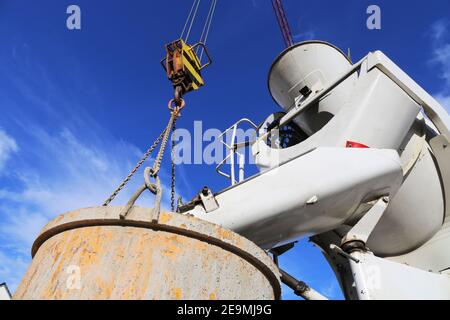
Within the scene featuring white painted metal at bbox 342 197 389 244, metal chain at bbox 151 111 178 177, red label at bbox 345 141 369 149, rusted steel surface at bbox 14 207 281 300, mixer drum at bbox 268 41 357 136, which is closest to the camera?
rusted steel surface at bbox 14 207 281 300

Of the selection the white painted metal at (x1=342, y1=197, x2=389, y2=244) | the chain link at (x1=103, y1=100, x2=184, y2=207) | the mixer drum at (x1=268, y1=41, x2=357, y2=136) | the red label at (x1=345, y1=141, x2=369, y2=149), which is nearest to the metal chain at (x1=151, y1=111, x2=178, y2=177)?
the chain link at (x1=103, y1=100, x2=184, y2=207)

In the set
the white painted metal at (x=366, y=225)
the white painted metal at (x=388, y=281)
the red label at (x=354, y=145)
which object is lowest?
the white painted metal at (x=388, y=281)

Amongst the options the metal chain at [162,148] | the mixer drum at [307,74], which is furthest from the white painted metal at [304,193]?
the mixer drum at [307,74]

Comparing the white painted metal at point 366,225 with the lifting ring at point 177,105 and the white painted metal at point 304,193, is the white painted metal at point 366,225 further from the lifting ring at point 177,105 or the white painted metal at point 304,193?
the lifting ring at point 177,105

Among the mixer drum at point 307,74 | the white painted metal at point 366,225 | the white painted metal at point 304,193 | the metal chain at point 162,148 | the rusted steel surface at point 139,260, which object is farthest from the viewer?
the mixer drum at point 307,74

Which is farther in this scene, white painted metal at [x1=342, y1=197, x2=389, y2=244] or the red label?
the red label

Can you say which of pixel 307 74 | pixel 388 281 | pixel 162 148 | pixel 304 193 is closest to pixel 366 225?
pixel 388 281

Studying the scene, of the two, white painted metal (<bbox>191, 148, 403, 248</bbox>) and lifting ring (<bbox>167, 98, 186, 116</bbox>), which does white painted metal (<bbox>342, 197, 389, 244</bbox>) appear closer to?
white painted metal (<bbox>191, 148, 403, 248</bbox>)

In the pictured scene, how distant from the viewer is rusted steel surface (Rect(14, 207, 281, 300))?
2.04m

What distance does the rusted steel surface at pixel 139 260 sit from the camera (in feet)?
6.68

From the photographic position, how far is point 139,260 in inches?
83.7
